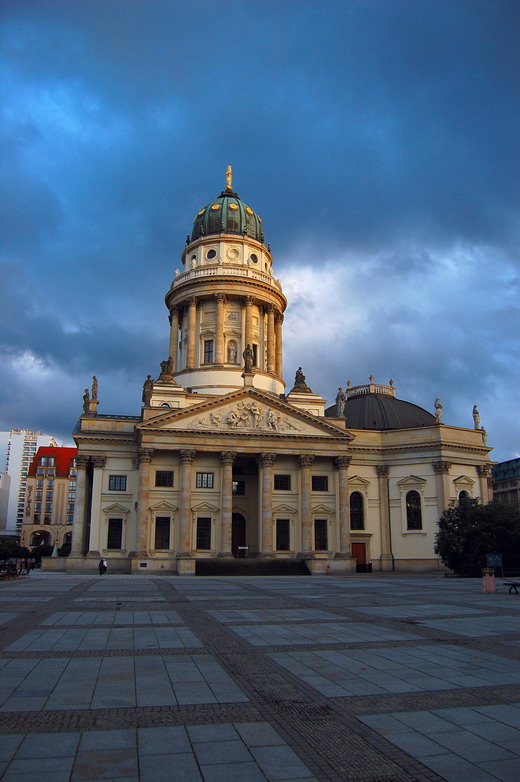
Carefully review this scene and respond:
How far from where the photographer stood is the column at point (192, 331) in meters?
71.3

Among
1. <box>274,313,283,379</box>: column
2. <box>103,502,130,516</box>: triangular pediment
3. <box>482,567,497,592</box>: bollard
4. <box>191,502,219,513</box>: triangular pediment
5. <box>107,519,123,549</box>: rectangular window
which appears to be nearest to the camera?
<box>482,567,497,592</box>: bollard

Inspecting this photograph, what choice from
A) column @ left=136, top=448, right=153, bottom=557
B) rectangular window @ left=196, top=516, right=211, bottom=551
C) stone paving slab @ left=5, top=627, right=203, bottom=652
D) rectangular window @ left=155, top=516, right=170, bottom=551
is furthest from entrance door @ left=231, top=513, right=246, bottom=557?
stone paving slab @ left=5, top=627, right=203, bottom=652

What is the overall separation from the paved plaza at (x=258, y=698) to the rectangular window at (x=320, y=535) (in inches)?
1536

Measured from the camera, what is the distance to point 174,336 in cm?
7444

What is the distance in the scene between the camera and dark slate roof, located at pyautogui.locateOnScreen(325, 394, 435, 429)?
234 feet

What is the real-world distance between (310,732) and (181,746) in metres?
1.82

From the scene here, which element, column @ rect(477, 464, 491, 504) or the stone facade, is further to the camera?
column @ rect(477, 464, 491, 504)

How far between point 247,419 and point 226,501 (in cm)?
742

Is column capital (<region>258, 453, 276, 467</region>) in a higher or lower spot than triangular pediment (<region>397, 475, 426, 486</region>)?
higher

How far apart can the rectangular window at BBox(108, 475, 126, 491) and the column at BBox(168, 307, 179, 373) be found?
16.5 m

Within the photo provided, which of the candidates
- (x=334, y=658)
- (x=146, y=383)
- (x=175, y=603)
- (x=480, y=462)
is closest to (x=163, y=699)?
(x=334, y=658)

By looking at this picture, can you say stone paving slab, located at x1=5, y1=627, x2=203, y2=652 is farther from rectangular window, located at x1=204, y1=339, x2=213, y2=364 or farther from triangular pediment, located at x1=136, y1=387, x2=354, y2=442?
rectangular window, located at x1=204, y1=339, x2=213, y2=364

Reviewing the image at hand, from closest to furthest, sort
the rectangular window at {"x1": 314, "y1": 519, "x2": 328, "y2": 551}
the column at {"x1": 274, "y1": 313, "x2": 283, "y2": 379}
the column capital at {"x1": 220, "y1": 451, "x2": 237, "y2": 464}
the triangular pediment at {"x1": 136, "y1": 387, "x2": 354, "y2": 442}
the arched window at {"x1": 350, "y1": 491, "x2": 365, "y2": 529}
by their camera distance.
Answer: the triangular pediment at {"x1": 136, "y1": 387, "x2": 354, "y2": 442}
the column capital at {"x1": 220, "y1": 451, "x2": 237, "y2": 464}
the rectangular window at {"x1": 314, "y1": 519, "x2": 328, "y2": 551}
the arched window at {"x1": 350, "y1": 491, "x2": 365, "y2": 529}
the column at {"x1": 274, "y1": 313, "x2": 283, "y2": 379}

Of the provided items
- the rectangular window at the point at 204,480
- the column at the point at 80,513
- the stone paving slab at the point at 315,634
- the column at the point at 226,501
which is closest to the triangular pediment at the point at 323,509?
the column at the point at 226,501
